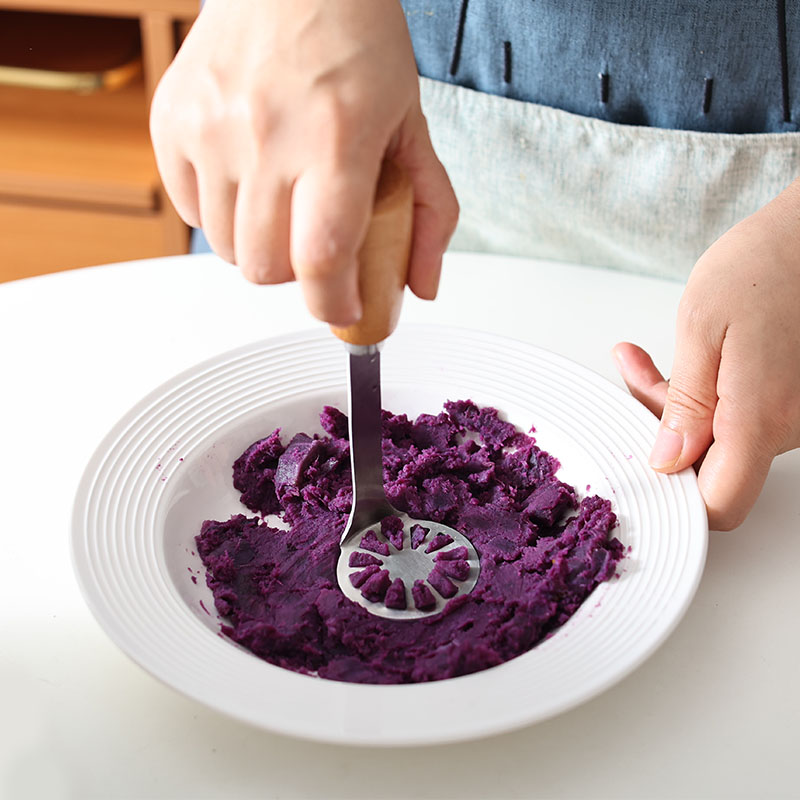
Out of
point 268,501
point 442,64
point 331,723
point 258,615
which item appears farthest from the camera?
point 442,64

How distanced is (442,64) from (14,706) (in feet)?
2.80

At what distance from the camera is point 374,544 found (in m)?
0.76

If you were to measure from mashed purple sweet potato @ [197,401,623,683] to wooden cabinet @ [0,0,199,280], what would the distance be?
128 centimetres

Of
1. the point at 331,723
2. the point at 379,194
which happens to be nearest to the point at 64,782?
the point at 331,723

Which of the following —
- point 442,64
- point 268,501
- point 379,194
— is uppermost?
point 379,194

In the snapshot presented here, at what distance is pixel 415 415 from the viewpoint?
92cm

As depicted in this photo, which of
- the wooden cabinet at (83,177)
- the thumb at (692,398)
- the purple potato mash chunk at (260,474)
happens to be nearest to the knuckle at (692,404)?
the thumb at (692,398)

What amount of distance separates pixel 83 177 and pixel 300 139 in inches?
59.9

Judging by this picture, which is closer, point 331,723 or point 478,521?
point 331,723

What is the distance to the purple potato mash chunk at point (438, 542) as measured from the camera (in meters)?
0.76

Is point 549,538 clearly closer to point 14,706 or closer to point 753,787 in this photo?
point 753,787

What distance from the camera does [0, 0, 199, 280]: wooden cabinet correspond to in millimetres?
1982

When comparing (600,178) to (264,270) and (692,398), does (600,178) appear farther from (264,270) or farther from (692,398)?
(264,270)

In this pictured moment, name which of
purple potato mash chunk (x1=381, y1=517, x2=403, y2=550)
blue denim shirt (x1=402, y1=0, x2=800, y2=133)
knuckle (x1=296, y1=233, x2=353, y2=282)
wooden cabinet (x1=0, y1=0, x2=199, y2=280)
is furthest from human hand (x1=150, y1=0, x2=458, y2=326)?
wooden cabinet (x1=0, y1=0, x2=199, y2=280)
